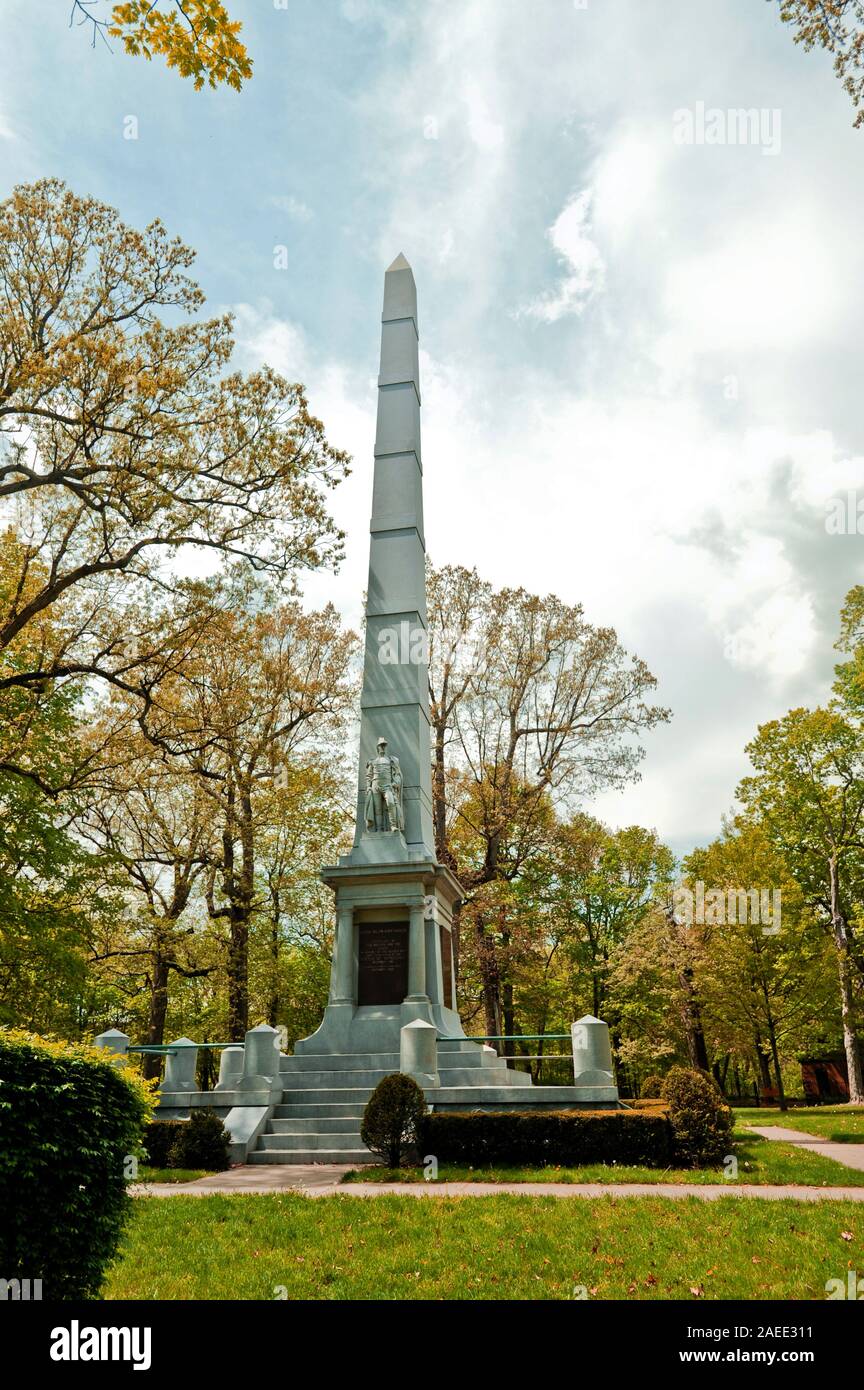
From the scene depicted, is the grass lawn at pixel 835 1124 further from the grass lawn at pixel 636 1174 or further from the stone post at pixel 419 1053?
the stone post at pixel 419 1053

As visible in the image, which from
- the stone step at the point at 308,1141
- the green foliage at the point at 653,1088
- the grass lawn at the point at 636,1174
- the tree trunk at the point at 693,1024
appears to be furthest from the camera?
the tree trunk at the point at 693,1024

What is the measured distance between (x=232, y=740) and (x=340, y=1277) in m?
12.1

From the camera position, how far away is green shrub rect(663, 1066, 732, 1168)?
11.4m

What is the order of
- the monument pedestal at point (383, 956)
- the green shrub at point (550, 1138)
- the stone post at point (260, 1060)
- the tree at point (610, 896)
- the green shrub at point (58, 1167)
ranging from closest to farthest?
the green shrub at point (58, 1167)
the green shrub at point (550, 1138)
the stone post at point (260, 1060)
the monument pedestal at point (383, 956)
the tree at point (610, 896)

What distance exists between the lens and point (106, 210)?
15.2 metres

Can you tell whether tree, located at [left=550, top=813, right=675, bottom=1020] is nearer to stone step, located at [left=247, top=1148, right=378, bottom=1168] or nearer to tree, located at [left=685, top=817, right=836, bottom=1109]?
tree, located at [left=685, top=817, right=836, bottom=1109]

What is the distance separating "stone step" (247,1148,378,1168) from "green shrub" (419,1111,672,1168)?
131 cm

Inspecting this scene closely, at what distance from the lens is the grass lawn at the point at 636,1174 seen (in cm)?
1031

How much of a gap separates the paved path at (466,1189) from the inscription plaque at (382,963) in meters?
5.01

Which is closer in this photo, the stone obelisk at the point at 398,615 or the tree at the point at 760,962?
the stone obelisk at the point at 398,615

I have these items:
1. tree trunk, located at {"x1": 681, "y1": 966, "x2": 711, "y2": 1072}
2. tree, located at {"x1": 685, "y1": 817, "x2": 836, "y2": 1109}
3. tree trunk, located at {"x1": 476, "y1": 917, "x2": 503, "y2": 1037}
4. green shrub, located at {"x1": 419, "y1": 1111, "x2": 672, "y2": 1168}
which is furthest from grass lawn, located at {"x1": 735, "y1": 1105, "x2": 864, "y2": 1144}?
tree trunk, located at {"x1": 476, "y1": 917, "x2": 503, "y2": 1037}

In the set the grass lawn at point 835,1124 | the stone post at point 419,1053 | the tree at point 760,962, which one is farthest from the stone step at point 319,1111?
the tree at point 760,962
